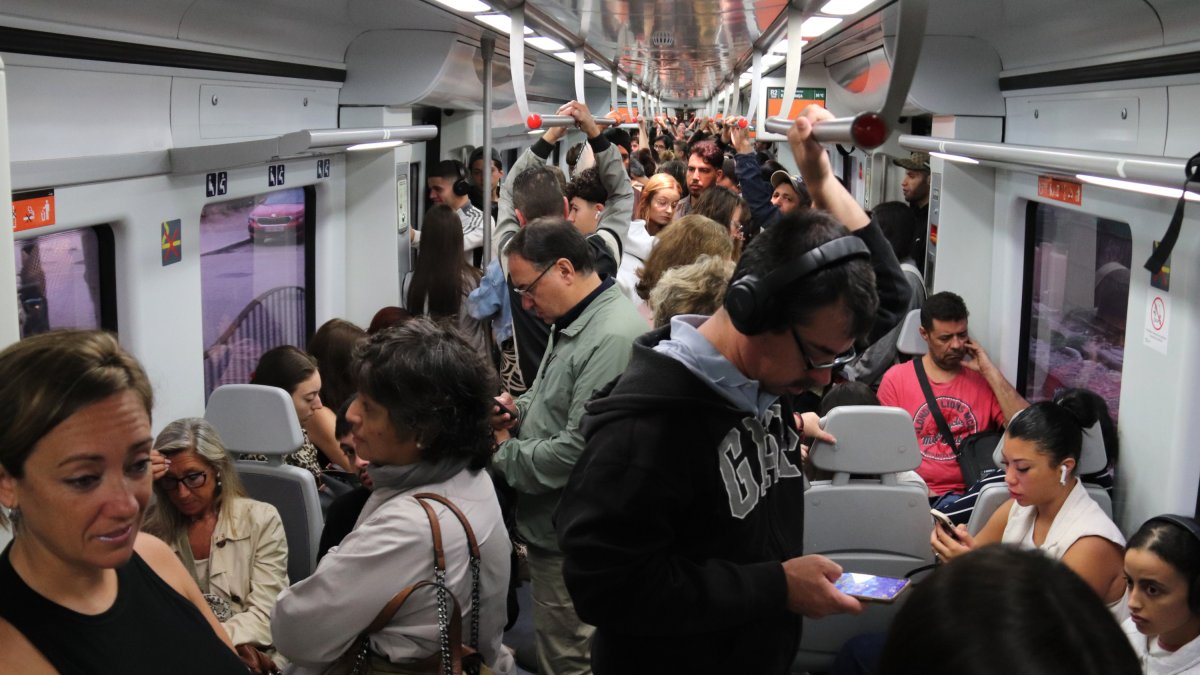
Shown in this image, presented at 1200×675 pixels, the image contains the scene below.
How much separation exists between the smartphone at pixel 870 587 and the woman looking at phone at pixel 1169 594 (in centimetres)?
120

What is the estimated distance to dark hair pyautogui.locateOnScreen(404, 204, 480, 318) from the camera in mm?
5926

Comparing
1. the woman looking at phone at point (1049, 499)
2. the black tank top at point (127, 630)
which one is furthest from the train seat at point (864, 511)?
the black tank top at point (127, 630)

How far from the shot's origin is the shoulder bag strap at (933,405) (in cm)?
516

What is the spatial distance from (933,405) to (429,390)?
3.50m

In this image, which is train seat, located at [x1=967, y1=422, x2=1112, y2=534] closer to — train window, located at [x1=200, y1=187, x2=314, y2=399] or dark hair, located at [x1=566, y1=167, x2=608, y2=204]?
dark hair, located at [x1=566, y1=167, x2=608, y2=204]

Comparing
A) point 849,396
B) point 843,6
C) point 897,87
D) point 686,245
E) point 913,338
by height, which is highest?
point 843,6

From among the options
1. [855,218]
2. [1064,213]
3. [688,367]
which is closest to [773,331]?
[688,367]

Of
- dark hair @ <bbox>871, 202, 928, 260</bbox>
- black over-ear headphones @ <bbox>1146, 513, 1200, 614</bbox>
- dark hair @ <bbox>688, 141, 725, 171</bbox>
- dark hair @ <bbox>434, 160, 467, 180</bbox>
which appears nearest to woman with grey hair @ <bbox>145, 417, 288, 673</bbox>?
black over-ear headphones @ <bbox>1146, 513, 1200, 614</bbox>

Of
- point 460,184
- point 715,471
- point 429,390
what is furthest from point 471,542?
point 460,184

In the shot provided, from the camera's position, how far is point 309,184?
20.7 ft

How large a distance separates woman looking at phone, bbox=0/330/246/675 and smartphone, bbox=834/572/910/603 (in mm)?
1151

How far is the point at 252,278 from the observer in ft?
19.4

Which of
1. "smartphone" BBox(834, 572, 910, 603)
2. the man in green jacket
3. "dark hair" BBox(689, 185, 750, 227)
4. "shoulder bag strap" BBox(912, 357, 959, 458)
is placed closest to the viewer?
"smartphone" BBox(834, 572, 910, 603)

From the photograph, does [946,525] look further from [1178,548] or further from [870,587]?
[870,587]
